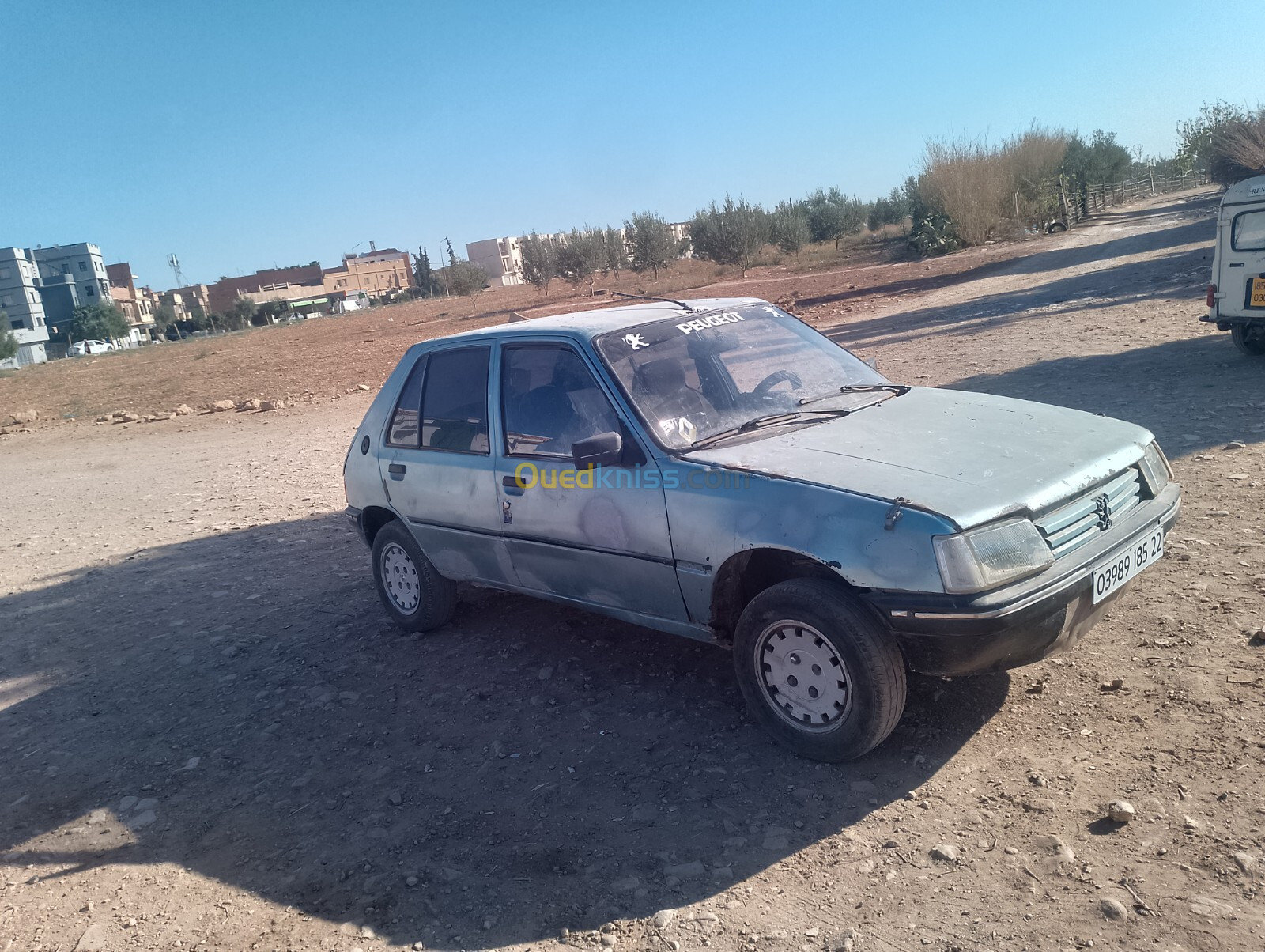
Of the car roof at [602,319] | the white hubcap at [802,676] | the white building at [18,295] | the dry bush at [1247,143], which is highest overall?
the white building at [18,295]

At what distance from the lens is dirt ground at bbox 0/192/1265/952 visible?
2818 mm

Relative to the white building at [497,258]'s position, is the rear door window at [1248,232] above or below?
below

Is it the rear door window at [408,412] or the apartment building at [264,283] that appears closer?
the rear door window at [408,412]

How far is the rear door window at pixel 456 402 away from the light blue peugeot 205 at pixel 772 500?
0.01 meters

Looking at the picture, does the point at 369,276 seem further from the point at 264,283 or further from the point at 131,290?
the point at 131,290

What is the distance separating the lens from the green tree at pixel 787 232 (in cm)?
5908

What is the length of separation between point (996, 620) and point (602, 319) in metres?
2.51

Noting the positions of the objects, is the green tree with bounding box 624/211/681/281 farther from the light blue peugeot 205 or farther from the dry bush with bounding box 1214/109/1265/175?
the light blue peugeot 205

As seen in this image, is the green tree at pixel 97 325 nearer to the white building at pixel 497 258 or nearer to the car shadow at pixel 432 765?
the white building at pixel 497 258

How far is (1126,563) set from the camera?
3.48 m

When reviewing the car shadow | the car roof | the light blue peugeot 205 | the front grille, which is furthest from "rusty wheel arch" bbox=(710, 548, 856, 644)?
the car roof

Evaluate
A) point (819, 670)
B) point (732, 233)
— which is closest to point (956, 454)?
point (819, 670)

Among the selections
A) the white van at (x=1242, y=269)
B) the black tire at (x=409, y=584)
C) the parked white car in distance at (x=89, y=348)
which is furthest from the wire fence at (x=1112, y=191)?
the parked white car in distance at (x=89, y=348)

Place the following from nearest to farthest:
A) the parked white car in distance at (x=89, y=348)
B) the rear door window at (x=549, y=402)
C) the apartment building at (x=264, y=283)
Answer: the rear door window at (x=549, y=402) → the parked white car in distance at (x=89, y=348) → the apartment building at (x=264, y=283)
